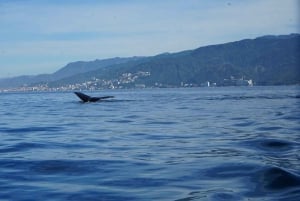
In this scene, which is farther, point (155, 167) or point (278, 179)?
point (155, 167)

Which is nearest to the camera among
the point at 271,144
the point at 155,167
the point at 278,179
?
the point at 278,179

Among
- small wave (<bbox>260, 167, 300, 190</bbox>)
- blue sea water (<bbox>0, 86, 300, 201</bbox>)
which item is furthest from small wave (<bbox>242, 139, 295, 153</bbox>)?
small wave (<bbox>260, 167, 300, 190</bbox>)

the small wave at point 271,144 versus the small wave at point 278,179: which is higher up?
the small wave at point 278,179

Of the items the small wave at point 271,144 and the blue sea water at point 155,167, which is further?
the small wave at point 271,144

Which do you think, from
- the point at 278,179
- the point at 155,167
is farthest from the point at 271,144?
the point at 278,179

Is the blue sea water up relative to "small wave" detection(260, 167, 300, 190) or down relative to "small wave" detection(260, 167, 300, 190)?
down

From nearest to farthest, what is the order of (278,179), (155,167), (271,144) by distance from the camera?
(278,179), (155,167), (271,144)

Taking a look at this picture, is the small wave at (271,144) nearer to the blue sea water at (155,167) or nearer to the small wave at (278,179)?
the blue sea water at (155,167)

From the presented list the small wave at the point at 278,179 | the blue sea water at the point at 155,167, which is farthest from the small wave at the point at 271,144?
the small wave at the point at 278,179

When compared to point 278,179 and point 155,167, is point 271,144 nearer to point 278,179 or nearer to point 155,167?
point 155,167

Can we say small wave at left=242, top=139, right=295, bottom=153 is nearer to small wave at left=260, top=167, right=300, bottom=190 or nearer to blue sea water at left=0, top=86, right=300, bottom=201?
blue sea water at left=0, top=86, right=300, bottom=201

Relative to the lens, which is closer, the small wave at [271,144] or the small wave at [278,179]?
the small wave at [278,179]

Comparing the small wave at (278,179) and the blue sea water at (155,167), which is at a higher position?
the small wave at (278,179)

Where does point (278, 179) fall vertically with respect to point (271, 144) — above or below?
above
